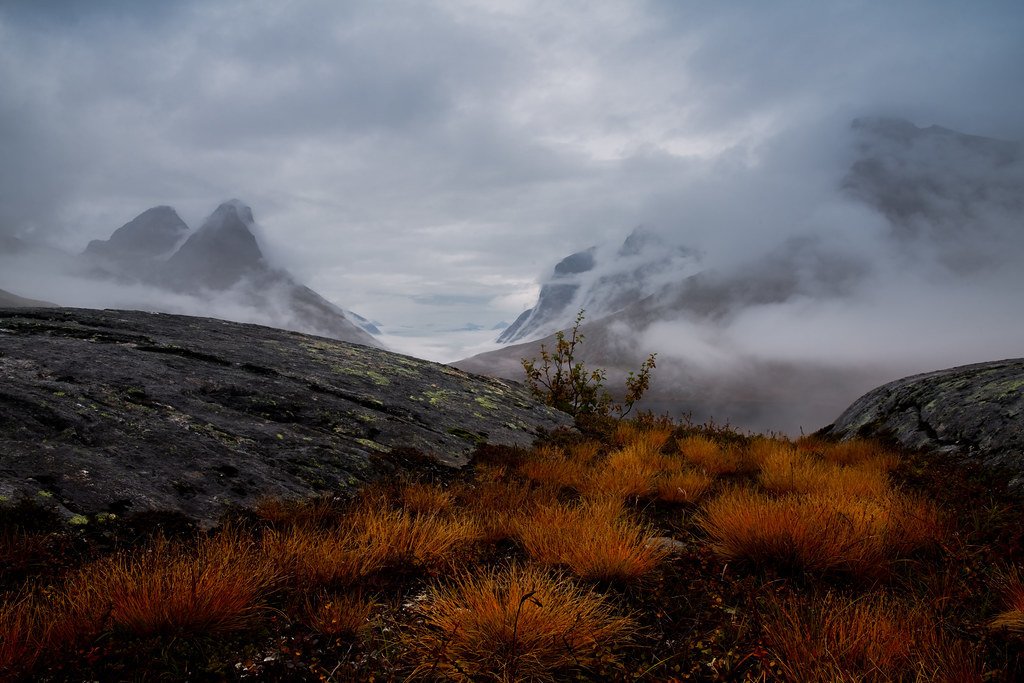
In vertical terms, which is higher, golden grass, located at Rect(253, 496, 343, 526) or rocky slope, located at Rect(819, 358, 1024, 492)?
rocky slope, located at Rect(819, 358, 1024, 492)

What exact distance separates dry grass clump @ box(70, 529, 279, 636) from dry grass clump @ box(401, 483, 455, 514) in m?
1.68

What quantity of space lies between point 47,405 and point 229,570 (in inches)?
124

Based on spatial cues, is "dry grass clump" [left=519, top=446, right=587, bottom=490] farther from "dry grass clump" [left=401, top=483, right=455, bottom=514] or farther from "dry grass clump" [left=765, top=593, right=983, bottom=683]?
"dry grass clump" [left=765, top=593, right=983, bottom=683]

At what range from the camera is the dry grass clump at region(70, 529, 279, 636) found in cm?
243

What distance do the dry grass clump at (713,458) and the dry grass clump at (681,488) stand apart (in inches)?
46.4

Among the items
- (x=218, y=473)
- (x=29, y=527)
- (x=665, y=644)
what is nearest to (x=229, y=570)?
(x=29, y=527)

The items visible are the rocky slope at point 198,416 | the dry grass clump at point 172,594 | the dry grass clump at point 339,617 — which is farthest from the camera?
the rocky slope at point 198,416

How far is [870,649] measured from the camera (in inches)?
88.6

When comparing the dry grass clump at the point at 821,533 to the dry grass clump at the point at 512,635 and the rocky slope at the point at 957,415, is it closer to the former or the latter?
the dry grass clump at the point at 512,635

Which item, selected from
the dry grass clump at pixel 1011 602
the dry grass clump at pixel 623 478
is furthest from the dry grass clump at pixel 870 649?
the dry grass clump at pixel 623 478

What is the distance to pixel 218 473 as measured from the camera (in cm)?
434

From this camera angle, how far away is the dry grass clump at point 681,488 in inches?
212

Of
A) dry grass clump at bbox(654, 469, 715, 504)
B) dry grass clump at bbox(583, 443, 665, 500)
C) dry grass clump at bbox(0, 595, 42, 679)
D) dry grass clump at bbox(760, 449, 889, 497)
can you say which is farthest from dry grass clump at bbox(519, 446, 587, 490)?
dry grass clump at bbox(0, 595, 42, 679)

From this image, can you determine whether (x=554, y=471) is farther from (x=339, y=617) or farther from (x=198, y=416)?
(x=198, y=416)
